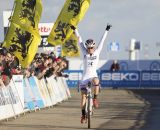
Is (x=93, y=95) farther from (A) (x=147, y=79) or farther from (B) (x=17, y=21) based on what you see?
(A) (x=147, y=79)

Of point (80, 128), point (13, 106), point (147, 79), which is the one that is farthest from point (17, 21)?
point (147, 79)

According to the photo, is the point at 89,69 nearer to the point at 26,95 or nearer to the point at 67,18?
the point at 26,95

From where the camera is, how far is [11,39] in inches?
915

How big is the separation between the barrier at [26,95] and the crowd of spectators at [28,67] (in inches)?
8.4

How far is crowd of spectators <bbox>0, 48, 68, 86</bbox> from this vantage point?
64.4ft

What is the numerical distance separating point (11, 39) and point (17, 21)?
2.07ft

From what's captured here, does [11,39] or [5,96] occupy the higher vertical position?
[11,39]

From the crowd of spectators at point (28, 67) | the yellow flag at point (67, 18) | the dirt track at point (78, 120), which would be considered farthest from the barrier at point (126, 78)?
the dirt track at point (78, 120)

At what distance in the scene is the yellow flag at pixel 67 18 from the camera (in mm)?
28781

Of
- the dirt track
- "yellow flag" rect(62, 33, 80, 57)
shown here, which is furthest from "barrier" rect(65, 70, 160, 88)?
the dirt track

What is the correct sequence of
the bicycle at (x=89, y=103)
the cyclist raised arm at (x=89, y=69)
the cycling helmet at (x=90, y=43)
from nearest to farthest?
the bicycle at (x=89, y=103) → the cyclist raised arm at (x=89, y=69) → the cycling helmet at (x=90, y=43)

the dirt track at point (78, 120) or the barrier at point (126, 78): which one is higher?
the barrier at point (126, 78)

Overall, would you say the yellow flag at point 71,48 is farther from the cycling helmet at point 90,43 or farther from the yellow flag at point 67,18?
the cycling helmet at point 90,43

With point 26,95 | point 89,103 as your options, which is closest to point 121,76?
point 26,95
